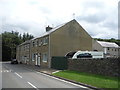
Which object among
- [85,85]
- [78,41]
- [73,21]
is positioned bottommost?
[85,85]

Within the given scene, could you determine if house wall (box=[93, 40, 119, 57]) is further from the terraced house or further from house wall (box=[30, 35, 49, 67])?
the terraced house

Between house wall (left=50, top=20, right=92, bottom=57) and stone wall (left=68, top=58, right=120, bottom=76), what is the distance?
36.3 ft

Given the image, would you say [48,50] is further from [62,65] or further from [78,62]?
[78,62]

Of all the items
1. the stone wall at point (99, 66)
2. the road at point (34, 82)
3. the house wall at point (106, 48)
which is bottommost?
the road at point (34, 82)

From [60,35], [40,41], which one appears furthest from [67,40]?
[40,41]

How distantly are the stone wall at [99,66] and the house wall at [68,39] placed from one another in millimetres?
11069

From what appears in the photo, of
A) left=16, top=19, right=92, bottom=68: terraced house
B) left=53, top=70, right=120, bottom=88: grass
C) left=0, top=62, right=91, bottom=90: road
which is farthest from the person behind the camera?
left=16, top=19, right=92, bottom=68: terraced house

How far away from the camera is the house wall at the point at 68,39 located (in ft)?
133

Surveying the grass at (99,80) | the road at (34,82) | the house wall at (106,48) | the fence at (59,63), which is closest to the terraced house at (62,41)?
the fence at (59,63)

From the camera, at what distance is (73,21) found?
42562mm

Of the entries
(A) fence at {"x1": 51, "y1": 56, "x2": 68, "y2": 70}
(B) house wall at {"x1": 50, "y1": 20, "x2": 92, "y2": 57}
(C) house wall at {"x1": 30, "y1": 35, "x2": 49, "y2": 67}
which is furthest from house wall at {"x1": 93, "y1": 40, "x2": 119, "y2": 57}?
(A) fence at {"x1": 51, "y1": 56, "x2": 68, "y2": 70}

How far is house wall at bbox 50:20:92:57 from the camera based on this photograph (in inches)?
1597

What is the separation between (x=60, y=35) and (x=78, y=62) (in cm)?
1355

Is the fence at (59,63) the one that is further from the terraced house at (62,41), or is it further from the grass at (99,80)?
the grass at (99,80)
